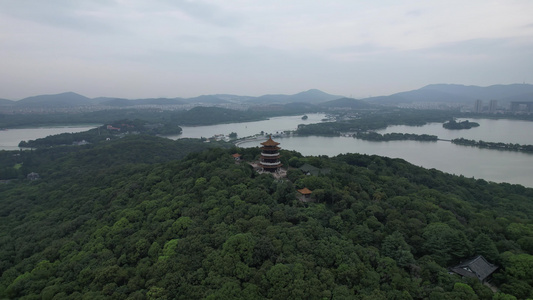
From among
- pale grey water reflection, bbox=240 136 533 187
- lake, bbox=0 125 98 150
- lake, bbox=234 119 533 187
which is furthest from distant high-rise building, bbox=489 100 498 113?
lake, bbox=0 125 98 150

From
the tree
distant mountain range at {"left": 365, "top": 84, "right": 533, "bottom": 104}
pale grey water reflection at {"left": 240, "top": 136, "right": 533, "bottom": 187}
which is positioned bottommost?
pale grey water reflection at {"left": 240, "top": 136, "right": 533, "bottom": 187}

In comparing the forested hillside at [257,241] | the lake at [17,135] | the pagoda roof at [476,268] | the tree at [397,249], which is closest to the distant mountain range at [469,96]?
the lake at [17,135]

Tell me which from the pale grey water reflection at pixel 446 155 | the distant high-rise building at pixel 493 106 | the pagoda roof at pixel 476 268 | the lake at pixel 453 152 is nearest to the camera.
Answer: the pagoda roof at pixel 476 268

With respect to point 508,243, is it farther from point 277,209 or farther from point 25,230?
point 25,230

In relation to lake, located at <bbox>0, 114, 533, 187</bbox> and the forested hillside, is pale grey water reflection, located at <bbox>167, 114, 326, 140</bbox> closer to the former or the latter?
lake, located at <bbox>0, 114, 533, 187</bbox>

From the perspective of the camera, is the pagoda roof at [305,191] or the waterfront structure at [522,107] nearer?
the pagoda roof at [305,191]

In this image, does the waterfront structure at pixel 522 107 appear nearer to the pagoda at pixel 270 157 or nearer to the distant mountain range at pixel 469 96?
the distant mountain range at pixel 469 96

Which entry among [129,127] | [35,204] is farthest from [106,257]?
[129,127]

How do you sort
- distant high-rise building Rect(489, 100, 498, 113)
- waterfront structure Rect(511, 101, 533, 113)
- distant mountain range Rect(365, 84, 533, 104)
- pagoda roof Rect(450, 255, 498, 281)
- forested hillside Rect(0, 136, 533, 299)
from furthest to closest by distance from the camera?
distant mountain range Rect(365, 84, 533, 104)
distant high-rise building Rect(489, 100, 498, 113)
waterfront structure Rect(511, 101, 533, 113)
pagoda roof Rect(450, 255, 498, 281)
forested hillside Rect(0, 136, 533, 299)

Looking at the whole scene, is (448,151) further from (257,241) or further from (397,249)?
(257,241)

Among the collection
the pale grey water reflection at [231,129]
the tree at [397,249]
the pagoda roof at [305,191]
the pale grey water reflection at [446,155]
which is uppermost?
the pale grey water reflection at [231,129]

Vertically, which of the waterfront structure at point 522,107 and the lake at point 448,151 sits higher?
the waterfront structure at point 522,107
